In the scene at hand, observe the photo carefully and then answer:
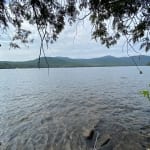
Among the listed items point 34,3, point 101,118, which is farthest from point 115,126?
point 34,3

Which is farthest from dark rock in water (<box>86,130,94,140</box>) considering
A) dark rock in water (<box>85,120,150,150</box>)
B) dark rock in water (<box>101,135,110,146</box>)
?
dark rock in water (<box>101,135,110,146</box>)

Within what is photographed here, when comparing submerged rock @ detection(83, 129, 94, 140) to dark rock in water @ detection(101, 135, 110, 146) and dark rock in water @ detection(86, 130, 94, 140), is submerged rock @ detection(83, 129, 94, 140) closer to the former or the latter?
dark rock in water @ detection(86, 130, 94, 140)

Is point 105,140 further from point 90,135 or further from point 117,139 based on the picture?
point 90,135

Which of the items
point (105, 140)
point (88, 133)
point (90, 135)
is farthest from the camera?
point (88, 133)

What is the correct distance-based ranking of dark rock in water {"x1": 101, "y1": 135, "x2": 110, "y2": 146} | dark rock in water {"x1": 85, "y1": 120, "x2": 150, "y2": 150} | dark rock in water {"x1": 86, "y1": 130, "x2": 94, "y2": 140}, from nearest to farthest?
dark rock in water {"x1": 85, "y1": 120, "x2": 150, "y2": 150}, dark rock in water {"x1": 101, "y1": 135, "x2": 110, "y2": 146}, dark rock in water {"x1": 86, "y1": 130, "x2": 94, "y2": 140}

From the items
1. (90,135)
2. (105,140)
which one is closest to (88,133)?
(90,135)

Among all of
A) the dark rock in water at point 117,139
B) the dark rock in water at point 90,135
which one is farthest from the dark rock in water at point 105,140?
the dark rock in water at point 90,135

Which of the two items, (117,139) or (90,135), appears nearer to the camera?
(117,139)

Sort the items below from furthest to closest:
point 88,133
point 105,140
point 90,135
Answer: point 88,133, point 90,135, point 105,140

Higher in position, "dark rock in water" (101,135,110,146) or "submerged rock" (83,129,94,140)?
"dark rock in water" (101,135,110,146)

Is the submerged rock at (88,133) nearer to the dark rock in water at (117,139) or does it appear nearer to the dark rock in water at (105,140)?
the dark rock in water at (117,139)

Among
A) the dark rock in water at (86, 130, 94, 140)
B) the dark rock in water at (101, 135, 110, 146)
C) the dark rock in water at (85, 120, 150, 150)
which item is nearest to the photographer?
the dark rock in water at (85, 120, 150, 150)

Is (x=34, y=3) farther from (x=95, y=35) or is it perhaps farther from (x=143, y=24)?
(x=143, y=24)

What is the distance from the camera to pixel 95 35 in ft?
18.9
